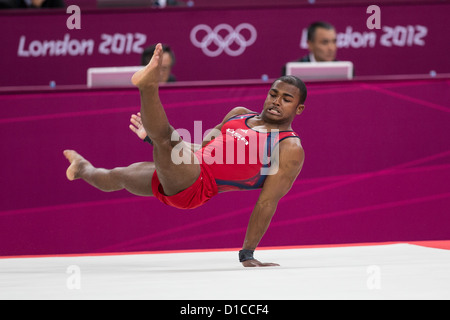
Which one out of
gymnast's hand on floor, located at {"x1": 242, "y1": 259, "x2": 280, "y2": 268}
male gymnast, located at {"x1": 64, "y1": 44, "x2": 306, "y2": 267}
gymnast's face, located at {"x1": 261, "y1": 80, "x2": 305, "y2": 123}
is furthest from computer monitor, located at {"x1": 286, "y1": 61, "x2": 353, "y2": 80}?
gymnast's hand on floor, located at {"x1": 242, "y1": 259, "x2": 280, "y2": 268}

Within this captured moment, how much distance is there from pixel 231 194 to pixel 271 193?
1.11 metres

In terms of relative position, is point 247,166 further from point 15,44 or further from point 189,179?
point 15,44

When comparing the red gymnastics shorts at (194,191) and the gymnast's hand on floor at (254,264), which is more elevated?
the red gymnastics shorts at (194,191)

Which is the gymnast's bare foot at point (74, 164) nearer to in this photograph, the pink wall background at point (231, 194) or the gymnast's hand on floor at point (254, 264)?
the pink wall background at point (231, 194)

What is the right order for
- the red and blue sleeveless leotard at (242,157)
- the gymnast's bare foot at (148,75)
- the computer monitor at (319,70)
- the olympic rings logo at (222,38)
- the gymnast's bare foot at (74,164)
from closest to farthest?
the gymnast's bare foot at (148,75), the red and blue sleeveless leotard at (242,157), the gymnast's bare foot at (74,164), the computer monitor at (319,70), the olympic rings logo at (222,38)

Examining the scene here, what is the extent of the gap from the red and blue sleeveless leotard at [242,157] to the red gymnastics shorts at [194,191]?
7 cm

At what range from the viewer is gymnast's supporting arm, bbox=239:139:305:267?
3832 mm

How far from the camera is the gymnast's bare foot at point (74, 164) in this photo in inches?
176

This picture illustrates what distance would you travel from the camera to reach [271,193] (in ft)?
12.9

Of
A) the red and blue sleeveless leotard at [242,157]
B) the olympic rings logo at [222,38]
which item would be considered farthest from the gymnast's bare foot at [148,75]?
the olympic rings logo at [222,38]

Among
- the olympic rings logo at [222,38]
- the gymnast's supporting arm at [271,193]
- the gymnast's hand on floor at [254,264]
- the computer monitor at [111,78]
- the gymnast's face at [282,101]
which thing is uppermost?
the olympic rings logo at [222,38]

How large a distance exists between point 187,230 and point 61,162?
41.1 inches

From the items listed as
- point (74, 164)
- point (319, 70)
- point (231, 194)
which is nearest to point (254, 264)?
point (231, 194)
